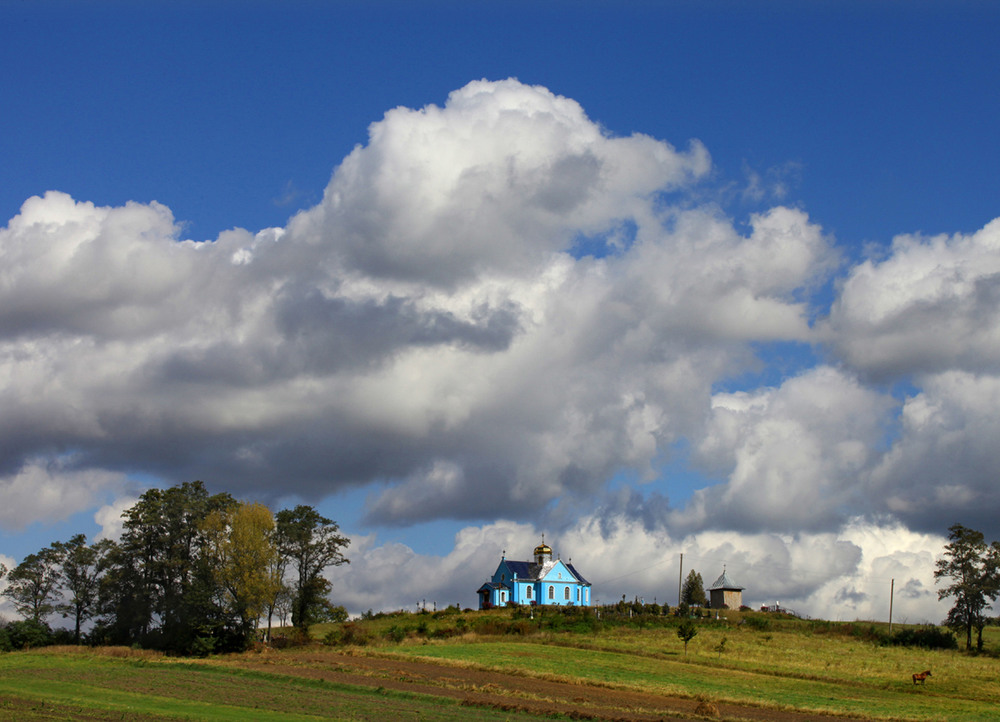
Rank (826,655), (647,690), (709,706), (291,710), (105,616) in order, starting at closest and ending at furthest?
(291,710)
(709,706)
(647,690)
(826,655)
(105,616)

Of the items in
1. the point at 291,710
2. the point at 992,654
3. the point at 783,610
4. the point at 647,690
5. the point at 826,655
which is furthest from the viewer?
the point at 783,610

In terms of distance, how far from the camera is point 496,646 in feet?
232

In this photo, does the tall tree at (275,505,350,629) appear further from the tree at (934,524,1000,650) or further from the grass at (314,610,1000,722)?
the tree at (934,524,1000,650)

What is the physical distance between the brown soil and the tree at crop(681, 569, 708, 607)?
6125 centimetres

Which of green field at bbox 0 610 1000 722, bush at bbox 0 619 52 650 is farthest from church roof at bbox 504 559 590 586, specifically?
bush at bbox 0 619 52 650

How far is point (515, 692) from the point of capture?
45.4 metres

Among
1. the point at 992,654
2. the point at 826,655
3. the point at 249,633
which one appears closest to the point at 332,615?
the point at 249,633

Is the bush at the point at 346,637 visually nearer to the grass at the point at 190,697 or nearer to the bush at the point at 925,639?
the grass at the point at 190,697

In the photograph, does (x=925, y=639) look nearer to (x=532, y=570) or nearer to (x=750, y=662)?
(x=750, y=662)

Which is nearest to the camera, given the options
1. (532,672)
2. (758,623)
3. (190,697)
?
(190,697)

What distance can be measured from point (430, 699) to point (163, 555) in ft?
160

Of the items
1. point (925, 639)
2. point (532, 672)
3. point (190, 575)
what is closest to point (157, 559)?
point (190, 575)

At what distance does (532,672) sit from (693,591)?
6520 cm

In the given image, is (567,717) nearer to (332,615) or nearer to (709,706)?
(709,706)
